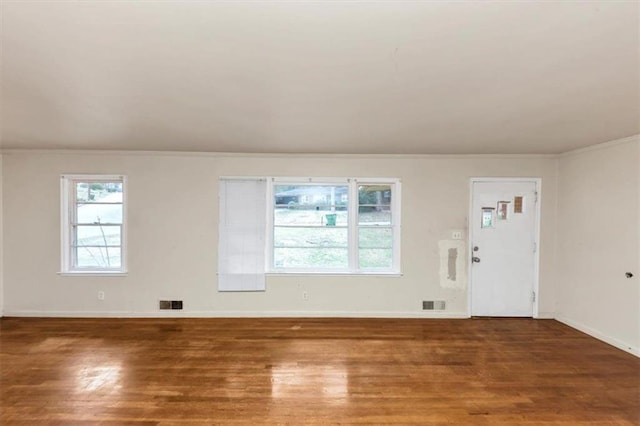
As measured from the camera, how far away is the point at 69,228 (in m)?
4.36

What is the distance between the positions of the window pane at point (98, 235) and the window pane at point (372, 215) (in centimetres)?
344

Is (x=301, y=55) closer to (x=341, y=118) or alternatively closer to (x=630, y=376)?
(x=341, y=118)

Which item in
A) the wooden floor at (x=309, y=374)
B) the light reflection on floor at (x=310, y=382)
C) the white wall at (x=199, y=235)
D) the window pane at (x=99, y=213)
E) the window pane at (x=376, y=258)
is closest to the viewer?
the wooden floor at (x=309, y=374)

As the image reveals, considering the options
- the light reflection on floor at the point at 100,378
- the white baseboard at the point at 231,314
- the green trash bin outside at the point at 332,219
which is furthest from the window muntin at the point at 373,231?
the light reflection on floor at the point at 100,378

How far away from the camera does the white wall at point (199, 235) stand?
429 centimetres

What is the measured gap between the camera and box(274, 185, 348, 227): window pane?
449 centimetres

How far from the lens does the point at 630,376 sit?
2.86 m

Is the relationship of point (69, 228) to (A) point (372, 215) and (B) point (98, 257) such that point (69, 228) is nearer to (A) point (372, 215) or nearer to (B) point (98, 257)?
(B) point (98, 257)

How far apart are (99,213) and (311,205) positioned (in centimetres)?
302

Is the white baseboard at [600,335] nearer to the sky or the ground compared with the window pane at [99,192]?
nearer to the ground

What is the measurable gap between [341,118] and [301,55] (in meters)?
1.10

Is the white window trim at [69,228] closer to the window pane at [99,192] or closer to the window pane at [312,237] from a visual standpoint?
the window pane at [99,192]

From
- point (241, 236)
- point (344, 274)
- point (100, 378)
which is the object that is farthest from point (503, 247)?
point (100, 378)

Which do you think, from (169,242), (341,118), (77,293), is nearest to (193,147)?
(169,242)
